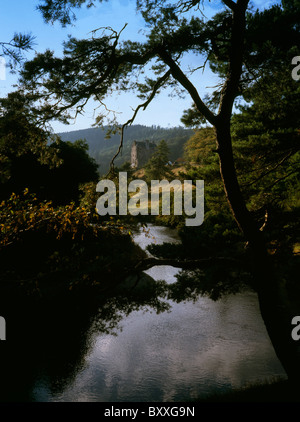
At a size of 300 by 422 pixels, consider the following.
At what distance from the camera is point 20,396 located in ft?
27.7

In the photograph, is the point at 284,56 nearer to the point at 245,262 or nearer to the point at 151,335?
the point at 245,262

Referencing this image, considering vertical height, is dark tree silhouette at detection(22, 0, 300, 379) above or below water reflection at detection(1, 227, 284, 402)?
above

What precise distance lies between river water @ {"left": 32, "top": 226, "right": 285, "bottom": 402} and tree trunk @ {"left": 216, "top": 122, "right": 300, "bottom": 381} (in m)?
2.53

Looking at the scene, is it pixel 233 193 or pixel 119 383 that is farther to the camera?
pixel 119 383

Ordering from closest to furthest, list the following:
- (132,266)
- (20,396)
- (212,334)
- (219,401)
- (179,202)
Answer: (132,266) → (219,401) → (20,396) → (212,334) → (179,202)

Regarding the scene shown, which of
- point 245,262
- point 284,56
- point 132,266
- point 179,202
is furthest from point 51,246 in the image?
point 179,202

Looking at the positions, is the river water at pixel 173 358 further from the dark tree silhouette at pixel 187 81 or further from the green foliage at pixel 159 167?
the green foliage at pixel 159 167

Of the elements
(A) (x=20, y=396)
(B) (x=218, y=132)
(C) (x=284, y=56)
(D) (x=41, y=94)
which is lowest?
(A) (x=20, y=396)

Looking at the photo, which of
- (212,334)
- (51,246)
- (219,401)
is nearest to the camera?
(219,401)

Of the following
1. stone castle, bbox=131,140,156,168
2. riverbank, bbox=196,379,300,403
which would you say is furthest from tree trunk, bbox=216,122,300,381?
stone castle, bbox=131,140,156,168

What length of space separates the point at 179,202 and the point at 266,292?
79.5 feet

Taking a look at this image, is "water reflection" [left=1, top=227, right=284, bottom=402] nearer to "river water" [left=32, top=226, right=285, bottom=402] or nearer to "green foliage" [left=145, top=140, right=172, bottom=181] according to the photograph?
"river water" [left=32, top=226, right=285, bottom=402]

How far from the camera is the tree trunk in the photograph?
469 cm

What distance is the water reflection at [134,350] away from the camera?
8797 millimetres
